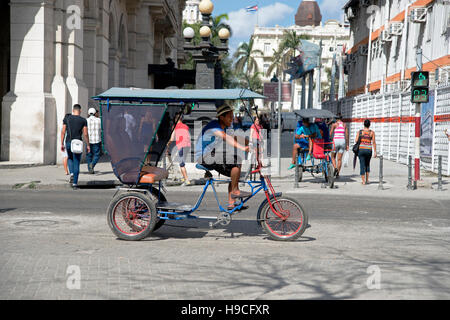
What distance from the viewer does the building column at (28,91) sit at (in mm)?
19094

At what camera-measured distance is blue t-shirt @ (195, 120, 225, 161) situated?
8.27 m

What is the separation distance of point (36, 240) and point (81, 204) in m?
3.69

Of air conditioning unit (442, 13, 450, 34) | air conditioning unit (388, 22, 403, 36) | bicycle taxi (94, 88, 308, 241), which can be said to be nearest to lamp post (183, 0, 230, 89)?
air conditioning unit (442, 13, 450, 34)

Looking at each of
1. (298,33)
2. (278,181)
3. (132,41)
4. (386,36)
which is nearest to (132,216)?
(278,181)

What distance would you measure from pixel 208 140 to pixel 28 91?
41.4ft

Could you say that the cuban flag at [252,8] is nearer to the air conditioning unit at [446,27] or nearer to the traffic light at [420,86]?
the air conditioning unit at [446,27]

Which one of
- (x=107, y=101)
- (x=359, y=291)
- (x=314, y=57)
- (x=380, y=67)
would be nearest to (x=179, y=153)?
(x=107, y=101)

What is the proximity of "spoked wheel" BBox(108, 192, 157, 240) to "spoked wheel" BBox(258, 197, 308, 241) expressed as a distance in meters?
1.48

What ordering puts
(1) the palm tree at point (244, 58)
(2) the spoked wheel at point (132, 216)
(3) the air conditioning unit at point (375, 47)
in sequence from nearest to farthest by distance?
(2) the spoked wheel at point (132, 216)
(3) the air conditioning unit at point (375, 47)
(1) the palm tree at point (244, 58)

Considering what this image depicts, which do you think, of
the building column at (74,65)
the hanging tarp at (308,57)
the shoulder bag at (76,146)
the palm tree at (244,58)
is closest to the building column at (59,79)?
the building column at (74,65)

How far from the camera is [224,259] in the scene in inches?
276

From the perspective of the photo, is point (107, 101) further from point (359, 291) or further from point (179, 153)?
point (179, 153)

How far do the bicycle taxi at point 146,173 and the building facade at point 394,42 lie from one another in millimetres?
16845

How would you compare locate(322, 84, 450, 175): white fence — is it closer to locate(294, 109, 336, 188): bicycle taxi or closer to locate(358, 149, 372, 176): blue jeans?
locate(358, 149, 372, 176): blue jeans
